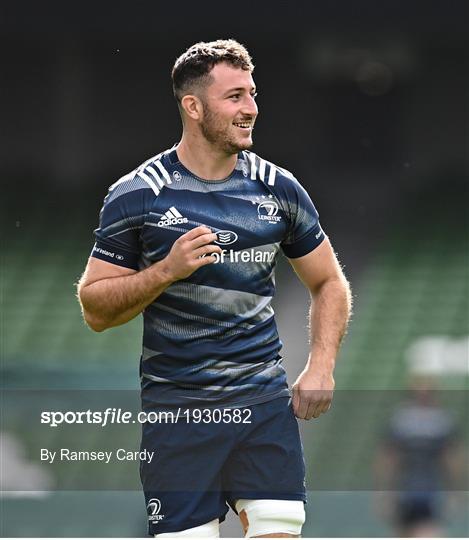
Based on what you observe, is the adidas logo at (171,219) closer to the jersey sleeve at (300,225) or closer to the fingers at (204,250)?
the fingers at (204,250)

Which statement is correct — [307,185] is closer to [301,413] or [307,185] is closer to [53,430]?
[53,430]

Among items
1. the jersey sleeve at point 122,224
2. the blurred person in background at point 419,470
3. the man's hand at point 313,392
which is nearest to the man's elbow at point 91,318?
the jersey sleeve at point 122,224

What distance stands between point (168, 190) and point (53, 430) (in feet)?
25.9

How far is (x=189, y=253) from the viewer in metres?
3.88

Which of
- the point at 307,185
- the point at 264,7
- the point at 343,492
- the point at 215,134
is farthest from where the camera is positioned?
the point at 307,185

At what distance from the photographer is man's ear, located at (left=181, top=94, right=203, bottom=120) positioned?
411 cm

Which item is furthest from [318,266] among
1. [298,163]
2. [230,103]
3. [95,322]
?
[298,163]

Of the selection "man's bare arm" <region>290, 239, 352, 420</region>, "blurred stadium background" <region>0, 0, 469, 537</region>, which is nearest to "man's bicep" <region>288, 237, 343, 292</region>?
"man's bare arm" <region>290, 239, 352, 420</region>

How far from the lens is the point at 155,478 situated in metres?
4.21

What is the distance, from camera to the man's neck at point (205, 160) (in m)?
4.14

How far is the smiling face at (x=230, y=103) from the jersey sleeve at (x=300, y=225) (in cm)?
25

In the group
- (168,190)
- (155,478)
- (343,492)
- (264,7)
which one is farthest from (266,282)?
(264,7)

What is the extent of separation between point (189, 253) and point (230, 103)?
52 cm

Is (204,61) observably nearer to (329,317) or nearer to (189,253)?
(189,253)
